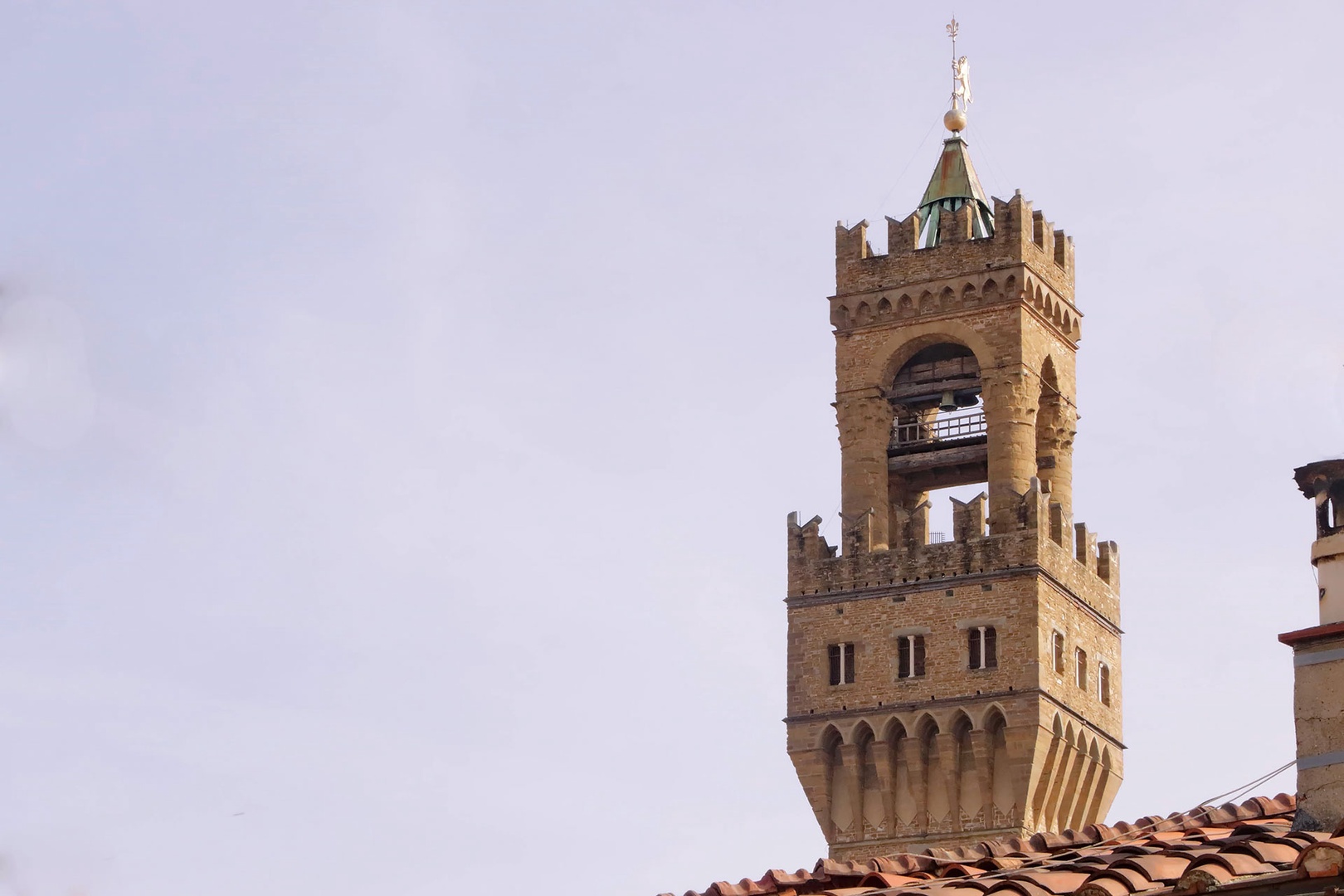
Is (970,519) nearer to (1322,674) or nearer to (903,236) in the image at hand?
(903,236)

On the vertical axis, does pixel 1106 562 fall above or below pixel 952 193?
below

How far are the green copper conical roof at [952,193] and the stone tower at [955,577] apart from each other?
0.20 meters

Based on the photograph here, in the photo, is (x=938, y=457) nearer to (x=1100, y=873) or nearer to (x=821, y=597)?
(x=821, y=597)

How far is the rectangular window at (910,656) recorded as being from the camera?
2335 inches

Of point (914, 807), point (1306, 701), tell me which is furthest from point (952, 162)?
→ point (1306, 701)

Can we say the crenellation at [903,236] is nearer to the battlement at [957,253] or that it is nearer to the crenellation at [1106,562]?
the battlement at [957,253]

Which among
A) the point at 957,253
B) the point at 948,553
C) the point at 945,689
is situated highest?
the point at 957,253

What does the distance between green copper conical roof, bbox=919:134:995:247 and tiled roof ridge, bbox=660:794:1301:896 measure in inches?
1628

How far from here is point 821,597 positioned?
199 ft

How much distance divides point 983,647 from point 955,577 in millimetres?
1428

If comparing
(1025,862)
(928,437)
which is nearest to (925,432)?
(928,437)

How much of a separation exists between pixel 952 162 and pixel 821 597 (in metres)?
10.2

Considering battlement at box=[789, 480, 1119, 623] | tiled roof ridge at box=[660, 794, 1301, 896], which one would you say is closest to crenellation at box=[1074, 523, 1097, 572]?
battlement at box=[789, 480, 1119, 623]

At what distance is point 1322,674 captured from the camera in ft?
58.3
